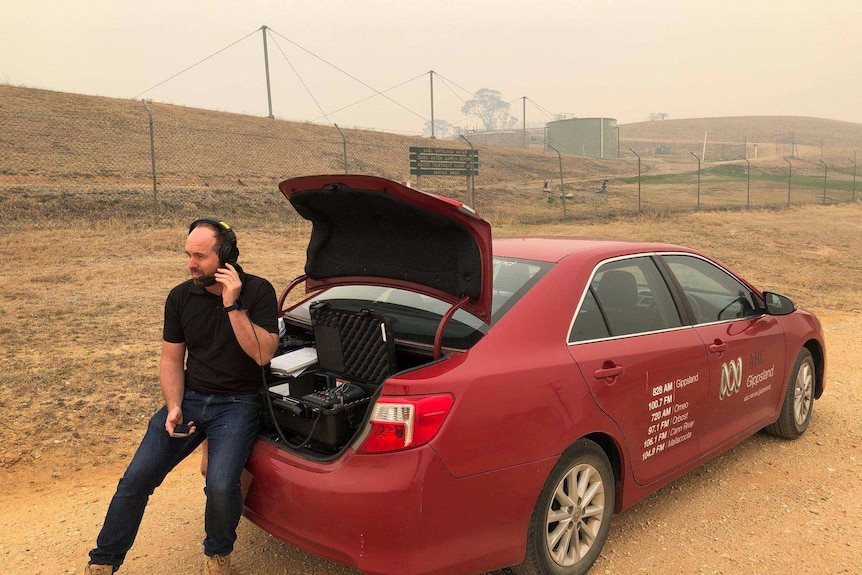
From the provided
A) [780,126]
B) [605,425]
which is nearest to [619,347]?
[605,425]

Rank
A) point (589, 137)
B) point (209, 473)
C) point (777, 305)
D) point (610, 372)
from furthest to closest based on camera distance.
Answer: point (589, 137) → point (777, 305) → point (610, 372) → point (209, 473)

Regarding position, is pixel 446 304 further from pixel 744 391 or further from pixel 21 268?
pixel 21 268

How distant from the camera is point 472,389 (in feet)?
7.72

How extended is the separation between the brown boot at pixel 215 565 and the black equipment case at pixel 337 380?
57 cm

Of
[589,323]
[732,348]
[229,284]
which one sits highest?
[229,284]

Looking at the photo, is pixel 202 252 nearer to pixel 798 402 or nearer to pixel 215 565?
pixel 215 565

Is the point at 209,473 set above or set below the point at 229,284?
below

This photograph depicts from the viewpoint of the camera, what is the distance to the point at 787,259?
47.7 ft

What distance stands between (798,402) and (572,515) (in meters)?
2.63

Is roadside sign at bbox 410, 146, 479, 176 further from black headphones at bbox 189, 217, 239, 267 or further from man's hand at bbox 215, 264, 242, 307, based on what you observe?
man's hand at bbox 215, 264, 242, 307

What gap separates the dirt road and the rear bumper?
1.79 feet

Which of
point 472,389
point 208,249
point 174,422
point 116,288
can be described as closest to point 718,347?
point 472,389

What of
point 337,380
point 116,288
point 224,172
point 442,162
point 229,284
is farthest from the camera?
point 224,172

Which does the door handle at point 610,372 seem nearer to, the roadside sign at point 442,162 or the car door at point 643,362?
the car door at point 643,362
